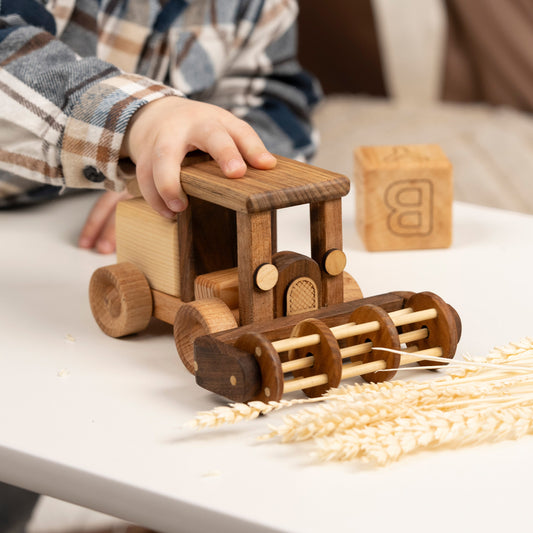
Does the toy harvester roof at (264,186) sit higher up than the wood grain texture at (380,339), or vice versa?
the toy harvester roof at (264,186)

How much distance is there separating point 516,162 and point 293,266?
4.98 ft

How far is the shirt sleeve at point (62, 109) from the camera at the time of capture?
75 centimetres

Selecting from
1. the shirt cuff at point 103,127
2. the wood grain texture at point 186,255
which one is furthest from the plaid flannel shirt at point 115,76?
the wood grain texture at point 186,255

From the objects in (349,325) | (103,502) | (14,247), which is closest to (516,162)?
(14,247)

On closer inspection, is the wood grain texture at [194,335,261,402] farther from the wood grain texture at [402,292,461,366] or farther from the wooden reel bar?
the wood grain texture at [402,292,461,366]

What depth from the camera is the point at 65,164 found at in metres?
0.79

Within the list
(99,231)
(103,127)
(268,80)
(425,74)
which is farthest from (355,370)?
(425,74)

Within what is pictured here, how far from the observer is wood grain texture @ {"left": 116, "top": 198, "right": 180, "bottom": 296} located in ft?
2.31

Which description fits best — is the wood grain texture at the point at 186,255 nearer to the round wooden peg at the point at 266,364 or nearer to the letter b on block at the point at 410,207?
the round wooden peg at the point at 266,364

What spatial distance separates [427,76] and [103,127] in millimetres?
1912

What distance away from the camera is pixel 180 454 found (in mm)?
523

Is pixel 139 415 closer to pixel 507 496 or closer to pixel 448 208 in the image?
pixel 507 496

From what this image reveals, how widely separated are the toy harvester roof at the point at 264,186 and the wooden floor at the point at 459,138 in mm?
1269

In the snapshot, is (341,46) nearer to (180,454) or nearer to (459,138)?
(459,138)
